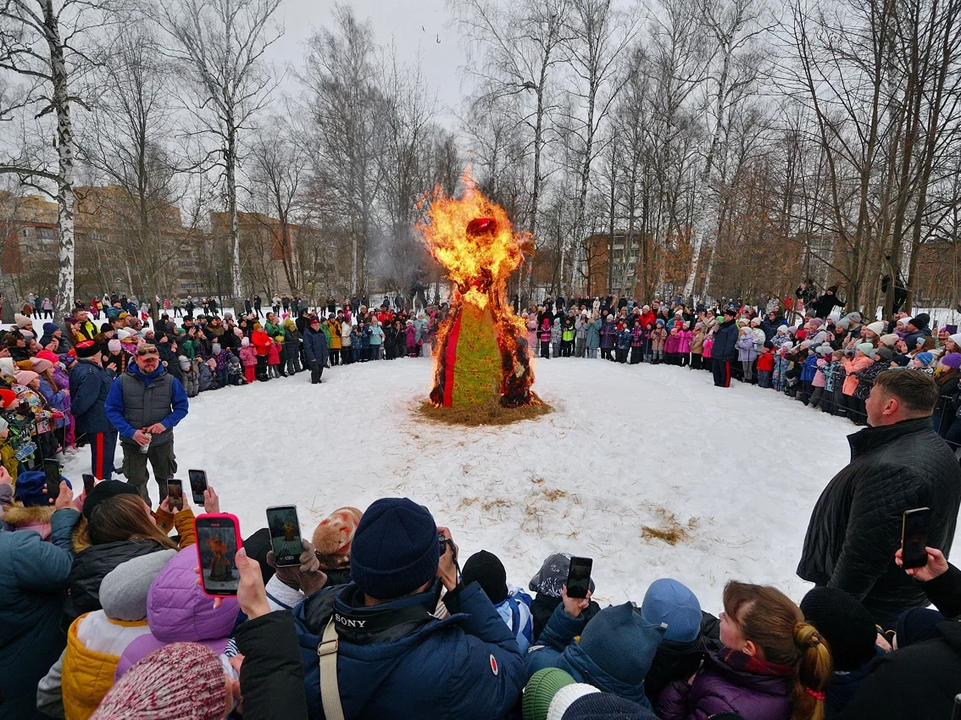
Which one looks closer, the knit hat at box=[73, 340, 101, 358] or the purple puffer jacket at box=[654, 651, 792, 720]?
the purple puffer jacket at box=[654, 651, 792, 720]

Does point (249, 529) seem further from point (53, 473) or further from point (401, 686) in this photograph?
point (401, 686)

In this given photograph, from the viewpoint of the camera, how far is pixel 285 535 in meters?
2.09

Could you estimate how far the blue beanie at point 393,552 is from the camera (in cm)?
171

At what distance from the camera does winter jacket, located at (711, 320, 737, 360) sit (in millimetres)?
12320

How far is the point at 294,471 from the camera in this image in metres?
6.98

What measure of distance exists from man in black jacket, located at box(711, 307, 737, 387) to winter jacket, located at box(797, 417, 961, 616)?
33.3 feet

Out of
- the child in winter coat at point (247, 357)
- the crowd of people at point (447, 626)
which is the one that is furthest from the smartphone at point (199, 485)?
the child in winter coat at point (247, 357)

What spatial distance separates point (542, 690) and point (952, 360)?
804 centimetres

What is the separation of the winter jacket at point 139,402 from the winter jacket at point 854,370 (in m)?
10.1

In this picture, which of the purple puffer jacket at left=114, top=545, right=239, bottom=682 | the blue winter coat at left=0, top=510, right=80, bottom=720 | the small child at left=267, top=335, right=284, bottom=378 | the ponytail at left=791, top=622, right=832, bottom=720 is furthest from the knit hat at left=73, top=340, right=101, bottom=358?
the ponytail at left=791, top=622, right=832, bottom=720

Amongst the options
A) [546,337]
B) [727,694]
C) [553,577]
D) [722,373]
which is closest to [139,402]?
[553,577]

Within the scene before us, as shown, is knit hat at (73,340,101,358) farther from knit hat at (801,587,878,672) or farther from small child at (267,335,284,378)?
knit hat at (801,587,878,672)

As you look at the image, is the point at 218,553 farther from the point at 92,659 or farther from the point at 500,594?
the point at 500,594

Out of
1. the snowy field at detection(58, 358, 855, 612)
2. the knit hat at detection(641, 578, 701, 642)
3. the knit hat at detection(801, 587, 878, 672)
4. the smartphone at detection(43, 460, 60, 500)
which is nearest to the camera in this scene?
the knit hat at detection(801, 587, 878, 672)
